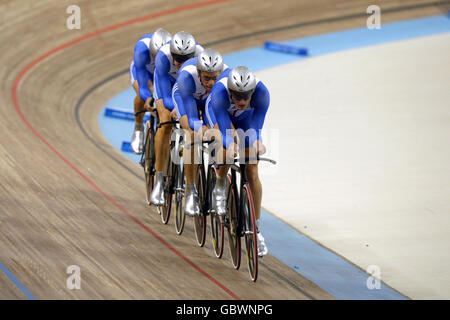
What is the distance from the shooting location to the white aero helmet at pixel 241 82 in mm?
4570

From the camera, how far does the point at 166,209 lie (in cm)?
607

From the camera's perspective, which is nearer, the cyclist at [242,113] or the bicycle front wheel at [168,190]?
the cyclist at [242,113]

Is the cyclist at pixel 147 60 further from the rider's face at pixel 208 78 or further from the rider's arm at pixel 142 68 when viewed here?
the rider's face at pixel 208 78

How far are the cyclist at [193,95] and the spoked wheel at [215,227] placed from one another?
12cm

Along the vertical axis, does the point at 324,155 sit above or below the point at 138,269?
above

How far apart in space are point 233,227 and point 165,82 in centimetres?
135

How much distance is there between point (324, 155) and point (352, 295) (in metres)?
3.00

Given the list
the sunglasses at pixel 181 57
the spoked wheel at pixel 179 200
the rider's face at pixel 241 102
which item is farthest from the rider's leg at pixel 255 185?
the sunglasses at pixel 181 57

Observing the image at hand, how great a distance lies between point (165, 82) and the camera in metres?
5.75

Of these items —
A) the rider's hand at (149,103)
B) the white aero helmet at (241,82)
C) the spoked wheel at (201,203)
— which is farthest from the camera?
the rider's hand at (149,103)

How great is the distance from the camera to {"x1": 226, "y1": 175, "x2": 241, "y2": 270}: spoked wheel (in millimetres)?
4980

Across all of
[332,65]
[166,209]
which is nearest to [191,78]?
[166,209]

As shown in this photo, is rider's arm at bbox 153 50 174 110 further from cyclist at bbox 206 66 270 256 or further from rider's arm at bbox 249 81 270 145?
rider's arm at bbox 249 81 270 145
